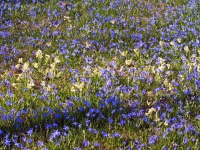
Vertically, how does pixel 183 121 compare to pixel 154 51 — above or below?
below

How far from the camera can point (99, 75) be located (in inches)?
285

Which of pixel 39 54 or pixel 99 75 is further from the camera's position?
pixel 39 54

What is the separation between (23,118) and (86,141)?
125 cm

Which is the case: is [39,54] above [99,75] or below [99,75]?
above

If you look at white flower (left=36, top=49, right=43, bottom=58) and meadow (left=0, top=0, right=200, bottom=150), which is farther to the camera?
white flower (left=36, top=49, right=43, bottom=58)

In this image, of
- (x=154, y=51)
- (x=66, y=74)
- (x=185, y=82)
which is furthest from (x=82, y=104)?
(x=154, y=51)

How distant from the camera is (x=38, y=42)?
888 cm

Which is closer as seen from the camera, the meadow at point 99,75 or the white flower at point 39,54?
the meadow at point 99,75

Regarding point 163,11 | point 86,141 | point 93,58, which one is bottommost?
point 86,141

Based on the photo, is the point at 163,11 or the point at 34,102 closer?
the point at 34,102

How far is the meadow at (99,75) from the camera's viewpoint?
18.3 ft

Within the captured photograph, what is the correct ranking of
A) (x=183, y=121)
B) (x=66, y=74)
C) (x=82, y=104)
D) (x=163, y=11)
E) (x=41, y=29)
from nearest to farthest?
(x=183, y=121) < (x=82, y=104) < (x=66, y=74) < (x=41, y=29) < (x=163, y=11)

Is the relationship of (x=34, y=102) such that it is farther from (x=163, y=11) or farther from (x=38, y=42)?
(x=163, y=11)

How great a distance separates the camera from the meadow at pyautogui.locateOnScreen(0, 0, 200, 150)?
5.57 metres
